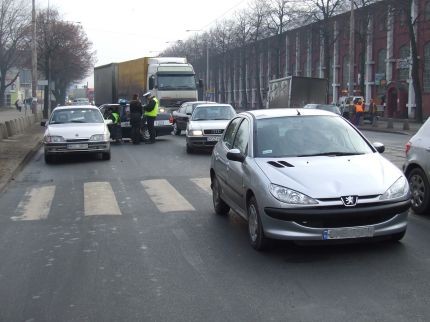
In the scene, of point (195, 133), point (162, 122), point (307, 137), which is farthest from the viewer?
point (162, 122)

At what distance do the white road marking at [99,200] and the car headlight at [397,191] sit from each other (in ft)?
13.6

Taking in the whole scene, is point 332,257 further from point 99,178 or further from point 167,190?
point 99,178

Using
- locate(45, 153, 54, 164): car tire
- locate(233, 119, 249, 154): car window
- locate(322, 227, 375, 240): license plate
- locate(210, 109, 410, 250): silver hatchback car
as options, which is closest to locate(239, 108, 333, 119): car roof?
locate(210, 109, 410, 250): silver hatchback car

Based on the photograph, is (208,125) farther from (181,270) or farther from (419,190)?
(181,270)

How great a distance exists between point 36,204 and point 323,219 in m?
5.57

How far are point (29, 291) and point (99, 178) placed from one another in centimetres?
765

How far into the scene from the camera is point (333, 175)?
240 inches

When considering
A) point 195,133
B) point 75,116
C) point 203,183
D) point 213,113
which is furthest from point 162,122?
point 203,183

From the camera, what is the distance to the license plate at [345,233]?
582 centimetres

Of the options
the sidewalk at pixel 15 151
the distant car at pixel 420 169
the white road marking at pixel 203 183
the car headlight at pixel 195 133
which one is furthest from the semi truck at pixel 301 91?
the distant car at pixel 420 169

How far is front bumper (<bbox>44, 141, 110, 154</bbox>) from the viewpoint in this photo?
50.1 ft

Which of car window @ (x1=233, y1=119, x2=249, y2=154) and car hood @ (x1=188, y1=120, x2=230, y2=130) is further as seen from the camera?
car hood @ (x1=188, y1=120, x2=230, y2=130)

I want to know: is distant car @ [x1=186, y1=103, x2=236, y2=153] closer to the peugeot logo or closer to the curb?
the curb

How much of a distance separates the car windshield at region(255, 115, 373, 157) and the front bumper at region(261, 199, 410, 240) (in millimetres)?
1103
